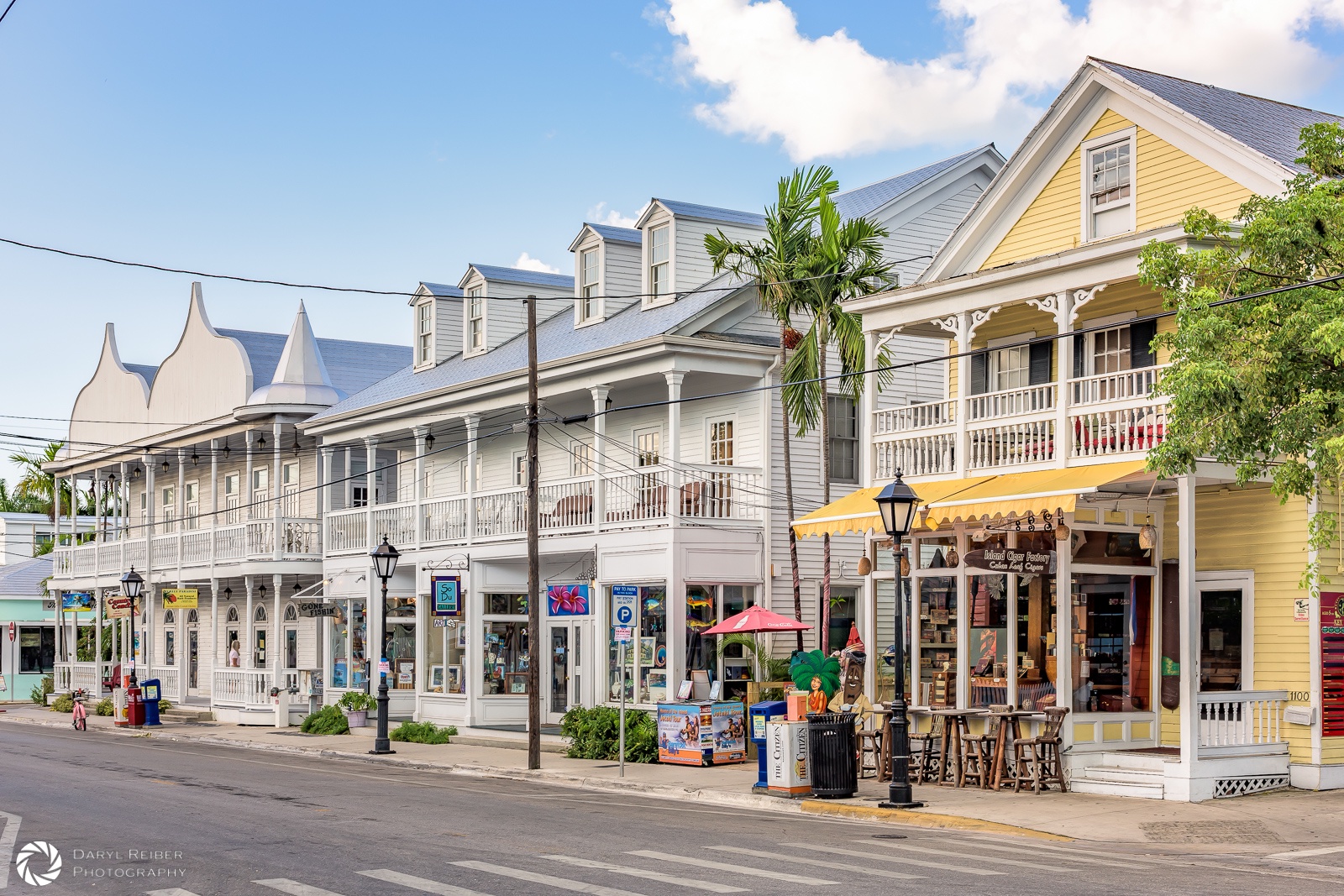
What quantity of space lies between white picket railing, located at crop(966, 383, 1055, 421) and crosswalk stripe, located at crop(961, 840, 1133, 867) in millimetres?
7196

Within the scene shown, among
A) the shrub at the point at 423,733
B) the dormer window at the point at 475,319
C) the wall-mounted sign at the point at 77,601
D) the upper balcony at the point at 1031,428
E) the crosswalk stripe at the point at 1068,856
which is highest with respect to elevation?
the dormer window at the point at 475,319

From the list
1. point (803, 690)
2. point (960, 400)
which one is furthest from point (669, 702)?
point (960, 400)

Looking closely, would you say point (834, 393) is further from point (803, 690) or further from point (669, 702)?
point (803, 690)

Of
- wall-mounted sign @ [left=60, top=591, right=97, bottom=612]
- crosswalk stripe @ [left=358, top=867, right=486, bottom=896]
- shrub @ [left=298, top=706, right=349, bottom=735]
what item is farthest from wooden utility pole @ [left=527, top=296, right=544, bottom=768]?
wall-mounted sign @ [left=60, top=591, right=97, bottom=612]

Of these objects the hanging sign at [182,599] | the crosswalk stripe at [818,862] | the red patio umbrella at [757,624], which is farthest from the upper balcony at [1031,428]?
the hanging sign at [182,599]

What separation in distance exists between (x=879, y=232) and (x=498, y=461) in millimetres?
12306

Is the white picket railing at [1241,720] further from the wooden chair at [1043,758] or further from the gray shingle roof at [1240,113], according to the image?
the gray shingle roof at [1240,113]

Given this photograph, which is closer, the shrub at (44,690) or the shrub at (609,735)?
the shrub at (609,735)

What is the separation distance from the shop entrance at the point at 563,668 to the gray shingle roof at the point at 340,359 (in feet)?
46.0

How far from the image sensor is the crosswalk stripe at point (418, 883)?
11547 mm

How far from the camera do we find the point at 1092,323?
2217 cm

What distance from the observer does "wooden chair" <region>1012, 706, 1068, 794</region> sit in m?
19.0

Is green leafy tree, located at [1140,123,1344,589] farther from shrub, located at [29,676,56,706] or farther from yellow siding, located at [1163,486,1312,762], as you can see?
shrub, located at [29,676,56,706]

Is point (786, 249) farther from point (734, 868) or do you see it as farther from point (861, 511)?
point (734, 868)
